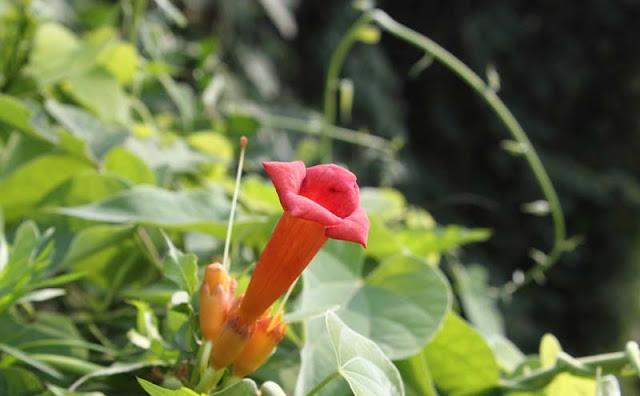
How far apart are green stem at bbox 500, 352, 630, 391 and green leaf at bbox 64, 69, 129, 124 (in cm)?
41

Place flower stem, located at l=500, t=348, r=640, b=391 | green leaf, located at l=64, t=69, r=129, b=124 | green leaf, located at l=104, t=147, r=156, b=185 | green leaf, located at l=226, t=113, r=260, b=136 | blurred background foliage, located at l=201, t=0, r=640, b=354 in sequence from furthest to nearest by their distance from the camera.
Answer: blurred background foliage, located at l=201, t=0, r=640, b=354, green leaf, located at l=226, t=113, r=260, b=136, green leaf, located at l=64, t=69, r=129, b=124, green leaf, located at l=104, t=147, r=156, b=185, flower stem, located at l=500, t=348, r=640, b=391

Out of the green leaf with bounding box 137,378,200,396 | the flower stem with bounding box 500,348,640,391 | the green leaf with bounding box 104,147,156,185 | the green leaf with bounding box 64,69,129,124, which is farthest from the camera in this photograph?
the green leaf with bounding box 64,69,129,124

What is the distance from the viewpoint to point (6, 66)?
1.89 ft

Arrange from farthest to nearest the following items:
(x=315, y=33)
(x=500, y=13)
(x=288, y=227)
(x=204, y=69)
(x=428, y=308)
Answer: (x=500, y=13) < (x=315, y=33) < (x=204, y=69) < (x=428, y=308) < (x=288, y=227)

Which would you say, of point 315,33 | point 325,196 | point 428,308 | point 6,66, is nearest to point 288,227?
point 325,196

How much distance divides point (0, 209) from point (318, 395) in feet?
0.81

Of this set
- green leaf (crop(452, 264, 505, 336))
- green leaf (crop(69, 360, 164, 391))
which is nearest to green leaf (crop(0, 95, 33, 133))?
green leaf (crop(69, 360, 164, 391))

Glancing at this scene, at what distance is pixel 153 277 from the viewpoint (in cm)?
46

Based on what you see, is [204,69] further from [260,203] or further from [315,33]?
[315,33]

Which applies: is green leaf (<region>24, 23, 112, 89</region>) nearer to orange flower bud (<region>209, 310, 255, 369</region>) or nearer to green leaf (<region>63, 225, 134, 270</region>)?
green leaf (<region>63, 225, 134, 270</region>)

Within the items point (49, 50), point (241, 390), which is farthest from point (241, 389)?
point (49, 50)

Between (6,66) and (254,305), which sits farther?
(6,66)

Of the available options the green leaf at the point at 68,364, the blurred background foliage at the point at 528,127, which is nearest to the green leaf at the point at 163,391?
the green leaf at the point at 68,364

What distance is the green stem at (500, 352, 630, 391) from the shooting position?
1.20 ft
